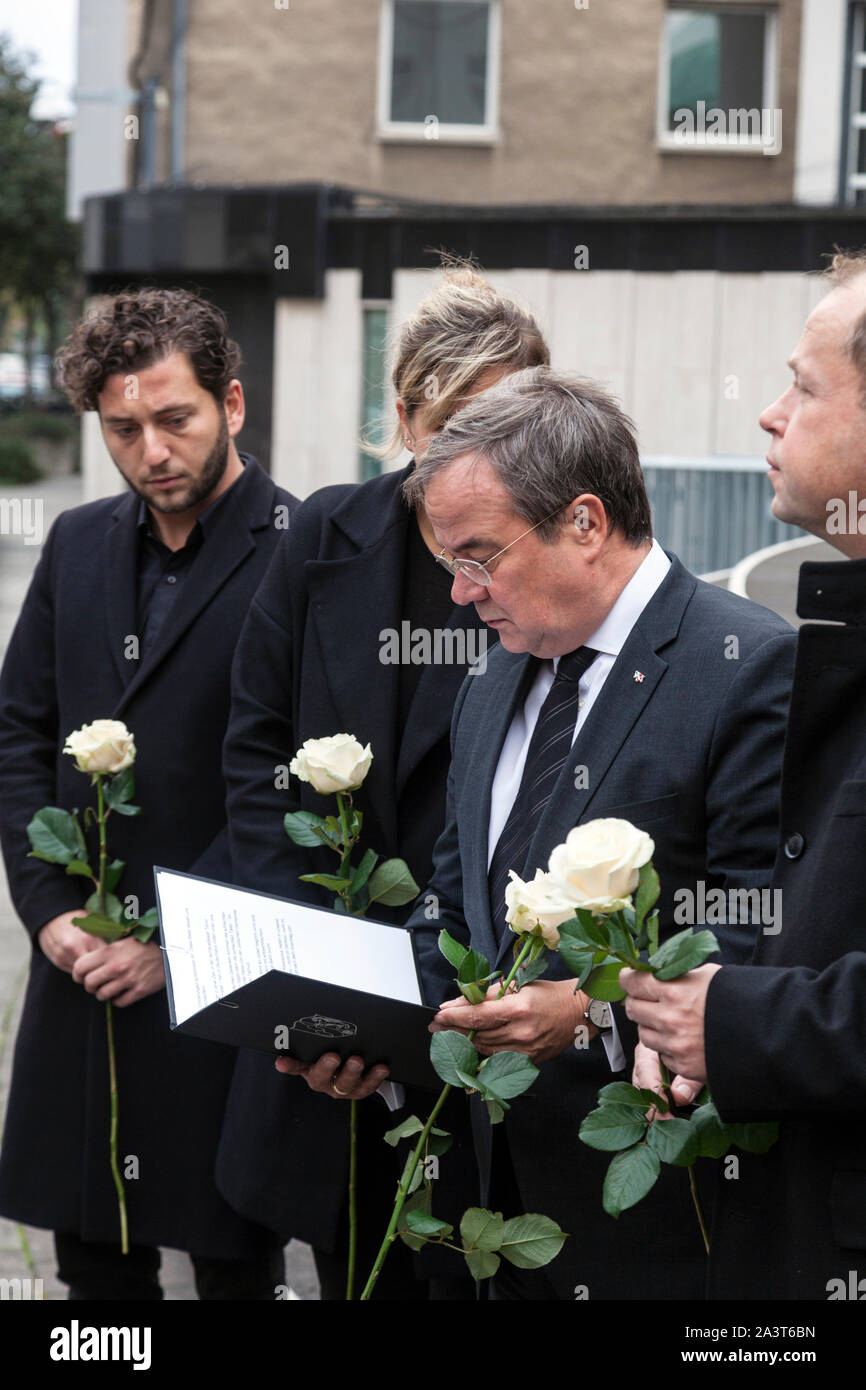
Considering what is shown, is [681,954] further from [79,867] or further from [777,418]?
[79,867]

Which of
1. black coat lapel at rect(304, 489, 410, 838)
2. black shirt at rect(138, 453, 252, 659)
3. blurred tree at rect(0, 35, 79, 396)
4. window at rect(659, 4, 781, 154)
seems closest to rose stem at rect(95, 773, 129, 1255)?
black shirt at rect(138, 453, 252, 659)

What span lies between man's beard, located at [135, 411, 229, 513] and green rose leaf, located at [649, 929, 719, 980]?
189cm

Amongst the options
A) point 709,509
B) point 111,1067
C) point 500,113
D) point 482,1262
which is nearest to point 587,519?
point 482,1262

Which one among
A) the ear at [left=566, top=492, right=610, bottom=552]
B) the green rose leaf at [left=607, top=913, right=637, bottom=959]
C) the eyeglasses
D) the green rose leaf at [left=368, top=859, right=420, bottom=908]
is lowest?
the green rose leaf at [left=368, top=859, right=420, bottom=908]

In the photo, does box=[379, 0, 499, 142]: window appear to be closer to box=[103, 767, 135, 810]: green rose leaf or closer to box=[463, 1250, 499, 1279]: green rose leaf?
box=[103, 767, 135, 810]: green rose leaf

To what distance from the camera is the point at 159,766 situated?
3.25 metres

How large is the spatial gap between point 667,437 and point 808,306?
1.65 metres

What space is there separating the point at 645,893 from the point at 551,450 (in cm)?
77

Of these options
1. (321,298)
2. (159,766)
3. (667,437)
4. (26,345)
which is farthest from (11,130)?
(159,766)

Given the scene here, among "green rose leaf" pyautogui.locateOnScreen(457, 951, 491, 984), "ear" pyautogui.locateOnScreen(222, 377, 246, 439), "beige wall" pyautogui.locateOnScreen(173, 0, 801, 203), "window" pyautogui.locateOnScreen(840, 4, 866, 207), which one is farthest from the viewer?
"beige wall" pyautogui.locateOnScreen(173, 0, 801, 203)

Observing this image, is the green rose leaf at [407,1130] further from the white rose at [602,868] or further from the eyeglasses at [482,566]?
the eyeglasses at [482,566]

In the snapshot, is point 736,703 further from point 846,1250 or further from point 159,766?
point 159,766

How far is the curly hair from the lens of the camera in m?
3.24

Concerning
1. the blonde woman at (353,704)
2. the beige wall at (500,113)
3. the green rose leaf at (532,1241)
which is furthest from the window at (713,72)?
the green rose leaf at (532,1241)
